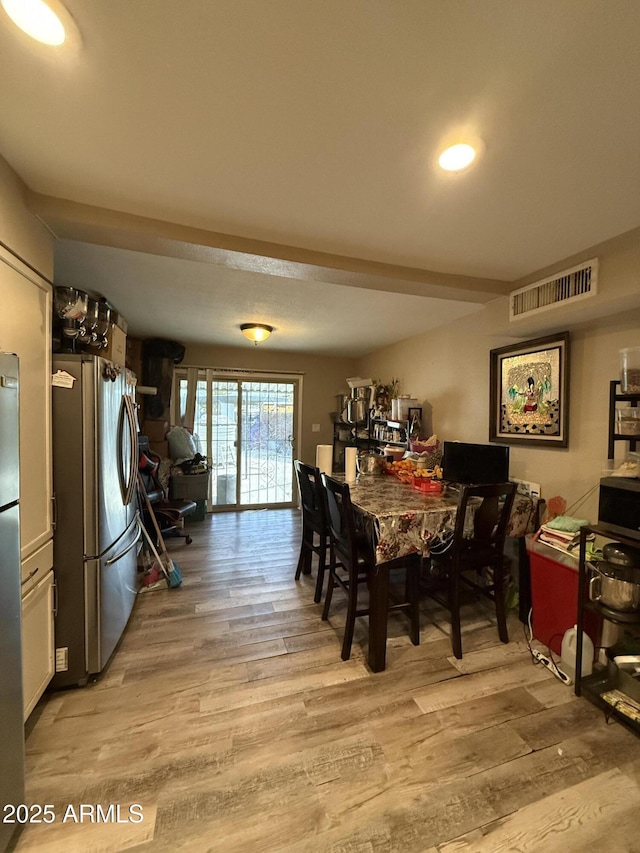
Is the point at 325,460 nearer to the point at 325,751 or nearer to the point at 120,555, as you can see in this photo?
the point at 120,555

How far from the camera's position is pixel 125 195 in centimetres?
151

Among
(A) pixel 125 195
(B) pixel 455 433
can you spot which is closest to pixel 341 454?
(B) pixel 455 433

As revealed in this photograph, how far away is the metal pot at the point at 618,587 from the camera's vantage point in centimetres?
154

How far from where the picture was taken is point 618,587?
157cm

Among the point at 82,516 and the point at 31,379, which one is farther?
the point at 82,516

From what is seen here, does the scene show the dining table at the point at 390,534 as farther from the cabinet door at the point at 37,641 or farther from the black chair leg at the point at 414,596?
the cabinet door at the point at 37,641

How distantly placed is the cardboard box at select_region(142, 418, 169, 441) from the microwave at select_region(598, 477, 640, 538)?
14.6 feet

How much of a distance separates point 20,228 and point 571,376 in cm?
309

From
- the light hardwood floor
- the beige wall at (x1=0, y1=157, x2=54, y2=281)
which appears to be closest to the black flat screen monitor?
the light hardwood floor

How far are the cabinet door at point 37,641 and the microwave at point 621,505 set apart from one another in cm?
266

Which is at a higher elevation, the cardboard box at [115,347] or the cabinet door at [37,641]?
the cardboard box at [115,347]

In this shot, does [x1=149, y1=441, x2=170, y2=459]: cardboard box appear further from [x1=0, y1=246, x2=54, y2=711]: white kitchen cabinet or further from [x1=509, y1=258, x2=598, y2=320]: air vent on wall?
[x1=509, y1=258, x2=598, y2=320]: air vent on wall

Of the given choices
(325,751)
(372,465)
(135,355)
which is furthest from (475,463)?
(135,355)

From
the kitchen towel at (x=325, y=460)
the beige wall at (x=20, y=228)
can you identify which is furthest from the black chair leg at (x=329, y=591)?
the beige wall at (x=20, y=228)
